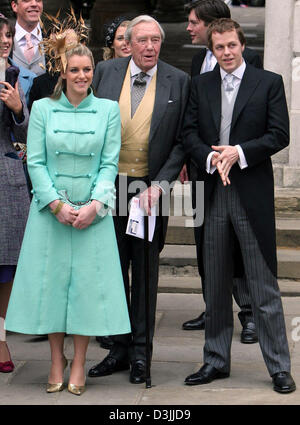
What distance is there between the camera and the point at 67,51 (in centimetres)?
544

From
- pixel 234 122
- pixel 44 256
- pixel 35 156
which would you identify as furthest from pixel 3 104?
pixel 234 122

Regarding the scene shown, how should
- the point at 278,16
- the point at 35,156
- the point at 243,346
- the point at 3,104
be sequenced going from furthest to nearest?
the point at 278,16
the point at 243,346
the point at 3,104
the point at 35,156

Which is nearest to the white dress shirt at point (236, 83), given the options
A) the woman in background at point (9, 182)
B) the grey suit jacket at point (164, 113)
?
the grey suit jacket at point (164, 113)

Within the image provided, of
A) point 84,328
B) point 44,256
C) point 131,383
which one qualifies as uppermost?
point 44,256

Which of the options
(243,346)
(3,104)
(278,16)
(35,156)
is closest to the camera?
(35,156)

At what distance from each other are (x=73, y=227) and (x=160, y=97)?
0.90 meters

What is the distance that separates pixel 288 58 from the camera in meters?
8.68

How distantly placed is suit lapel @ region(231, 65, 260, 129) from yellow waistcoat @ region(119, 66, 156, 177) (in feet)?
1.67

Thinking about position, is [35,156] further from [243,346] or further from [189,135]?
[243,346]

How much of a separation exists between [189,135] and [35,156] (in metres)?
0.86

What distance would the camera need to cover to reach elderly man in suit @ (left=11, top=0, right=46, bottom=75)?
657 cm

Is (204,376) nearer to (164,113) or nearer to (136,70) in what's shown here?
(164,113)

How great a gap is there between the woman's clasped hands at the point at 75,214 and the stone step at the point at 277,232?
290 cm

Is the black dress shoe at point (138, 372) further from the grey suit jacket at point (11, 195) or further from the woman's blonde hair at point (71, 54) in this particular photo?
the woman's blonde hair at point (71, 54)
